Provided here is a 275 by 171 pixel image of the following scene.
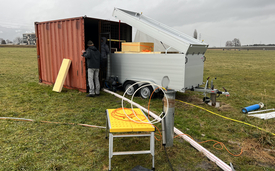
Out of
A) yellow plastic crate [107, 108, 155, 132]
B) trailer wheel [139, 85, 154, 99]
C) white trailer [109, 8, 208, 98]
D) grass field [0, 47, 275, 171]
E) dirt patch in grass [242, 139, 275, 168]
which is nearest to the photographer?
yellow plastic crate [107, 108, 155, 132]

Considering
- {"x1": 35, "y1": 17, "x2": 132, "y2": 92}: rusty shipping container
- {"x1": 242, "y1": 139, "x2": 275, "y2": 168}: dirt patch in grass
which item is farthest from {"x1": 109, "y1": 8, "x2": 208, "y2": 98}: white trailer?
{"x1": 242, "y1": 139, "x2": 275, "y2": 168}: dirt patch in grass

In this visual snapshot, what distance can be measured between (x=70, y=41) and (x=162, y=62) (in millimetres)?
3976

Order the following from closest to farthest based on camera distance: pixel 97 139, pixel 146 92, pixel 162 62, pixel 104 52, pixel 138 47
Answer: pixel 97 139 < pixel 162 62 < pixel 146 92 < pixel 138 47 < pixel 104 52

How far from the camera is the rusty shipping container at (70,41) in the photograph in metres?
8.15

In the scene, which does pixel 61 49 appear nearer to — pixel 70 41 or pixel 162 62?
pixel 70 41

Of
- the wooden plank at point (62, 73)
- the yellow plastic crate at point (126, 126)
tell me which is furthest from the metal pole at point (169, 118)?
the wooden plank at point (62, 73)

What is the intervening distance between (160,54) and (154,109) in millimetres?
1793

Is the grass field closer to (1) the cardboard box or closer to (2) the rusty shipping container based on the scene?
(2) the rusty shipping container

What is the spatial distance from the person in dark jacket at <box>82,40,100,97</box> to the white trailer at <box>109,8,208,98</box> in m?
0.92

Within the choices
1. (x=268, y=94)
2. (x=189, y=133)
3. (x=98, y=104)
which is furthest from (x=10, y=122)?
(x=268, y=94)

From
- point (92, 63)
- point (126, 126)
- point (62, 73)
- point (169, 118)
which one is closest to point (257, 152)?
point (169, 118)

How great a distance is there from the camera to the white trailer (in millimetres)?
6363

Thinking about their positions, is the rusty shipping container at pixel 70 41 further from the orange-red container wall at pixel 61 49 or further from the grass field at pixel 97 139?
the grass field at pixel 97 139

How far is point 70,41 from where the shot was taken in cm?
843
